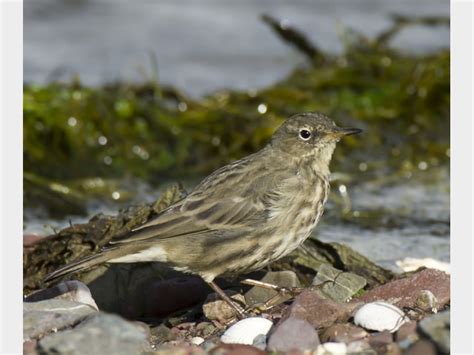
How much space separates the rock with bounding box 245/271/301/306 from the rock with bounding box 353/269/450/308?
2.25ft

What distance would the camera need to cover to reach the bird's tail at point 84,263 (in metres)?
6.09

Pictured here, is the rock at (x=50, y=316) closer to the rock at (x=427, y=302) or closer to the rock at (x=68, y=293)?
the rock at (x=68, y=293)

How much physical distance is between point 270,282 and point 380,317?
1.54 m

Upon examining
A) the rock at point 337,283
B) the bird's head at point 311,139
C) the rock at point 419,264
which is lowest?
the rock at point 419,264

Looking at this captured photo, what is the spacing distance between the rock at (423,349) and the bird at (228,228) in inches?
66.4

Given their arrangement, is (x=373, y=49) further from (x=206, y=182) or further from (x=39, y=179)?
(x=206, y=182)

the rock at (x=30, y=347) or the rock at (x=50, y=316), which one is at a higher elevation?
the rock at (x=50, y=316)

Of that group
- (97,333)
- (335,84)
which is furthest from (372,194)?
(97,333)

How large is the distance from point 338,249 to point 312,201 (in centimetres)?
62

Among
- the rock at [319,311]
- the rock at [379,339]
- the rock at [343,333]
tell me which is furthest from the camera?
the rock at [319,311]

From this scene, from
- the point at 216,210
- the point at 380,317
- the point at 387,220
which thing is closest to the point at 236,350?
the point at 380,317

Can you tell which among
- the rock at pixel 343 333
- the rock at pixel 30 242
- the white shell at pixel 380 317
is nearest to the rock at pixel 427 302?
the white shell at pixel 380 317

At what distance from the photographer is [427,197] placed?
998 cm

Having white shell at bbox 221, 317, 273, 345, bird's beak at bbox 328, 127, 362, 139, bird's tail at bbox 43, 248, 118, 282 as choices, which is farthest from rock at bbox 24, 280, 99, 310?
bird's beak at bbox 328, 127, 362, 139
